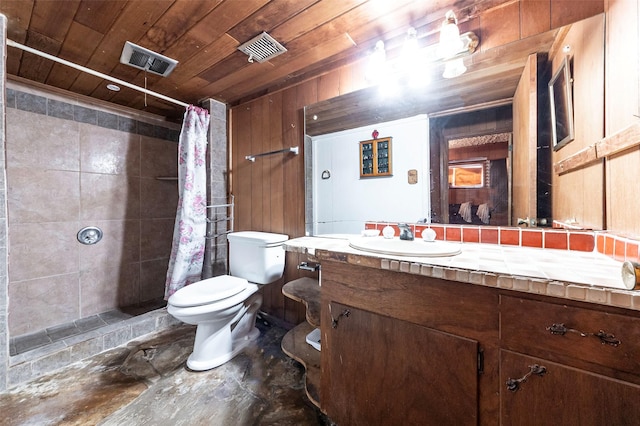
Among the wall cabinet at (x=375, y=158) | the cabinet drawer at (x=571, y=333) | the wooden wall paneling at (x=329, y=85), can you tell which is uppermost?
the wooden wall paneling at (x=329, y=85)

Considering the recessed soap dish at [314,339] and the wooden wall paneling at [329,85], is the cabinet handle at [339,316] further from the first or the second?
the wooden wall paneling at [329,85]

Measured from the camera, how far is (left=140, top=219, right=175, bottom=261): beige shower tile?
239cm

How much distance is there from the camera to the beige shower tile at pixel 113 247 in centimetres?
207

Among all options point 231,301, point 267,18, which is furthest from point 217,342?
point 267,18

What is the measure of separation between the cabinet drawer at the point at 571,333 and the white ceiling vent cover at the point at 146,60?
2.15 m

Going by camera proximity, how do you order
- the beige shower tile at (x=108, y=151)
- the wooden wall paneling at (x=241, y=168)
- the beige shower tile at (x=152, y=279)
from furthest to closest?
the beige shower tile at (x=152, y=279), the wooden wall paneling at (x=241, y=168), the beige shower tile at (x=108, y=151)

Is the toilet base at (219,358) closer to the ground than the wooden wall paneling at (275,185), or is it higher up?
closer to the ground

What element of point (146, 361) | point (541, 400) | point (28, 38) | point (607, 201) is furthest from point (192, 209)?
point (607, 201)

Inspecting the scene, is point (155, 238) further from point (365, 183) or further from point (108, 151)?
point (365, 183)

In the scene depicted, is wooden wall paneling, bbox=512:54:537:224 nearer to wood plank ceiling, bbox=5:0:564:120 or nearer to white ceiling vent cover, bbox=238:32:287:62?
wood plank ceiling, bbox=5:0:564:120

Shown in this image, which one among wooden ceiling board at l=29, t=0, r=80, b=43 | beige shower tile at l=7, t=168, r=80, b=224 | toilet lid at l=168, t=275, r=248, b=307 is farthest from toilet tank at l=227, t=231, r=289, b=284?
wooden ceiling board at l=29, t=0, r=80, b=43

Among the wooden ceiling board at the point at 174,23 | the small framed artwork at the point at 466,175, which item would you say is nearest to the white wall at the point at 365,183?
the small framed artwork at the point at 466,175

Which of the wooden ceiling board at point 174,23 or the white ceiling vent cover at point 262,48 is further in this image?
A: the white ceiling vent cover at point 262,48

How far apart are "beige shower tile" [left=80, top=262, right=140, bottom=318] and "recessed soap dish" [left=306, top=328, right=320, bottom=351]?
1873 mm
